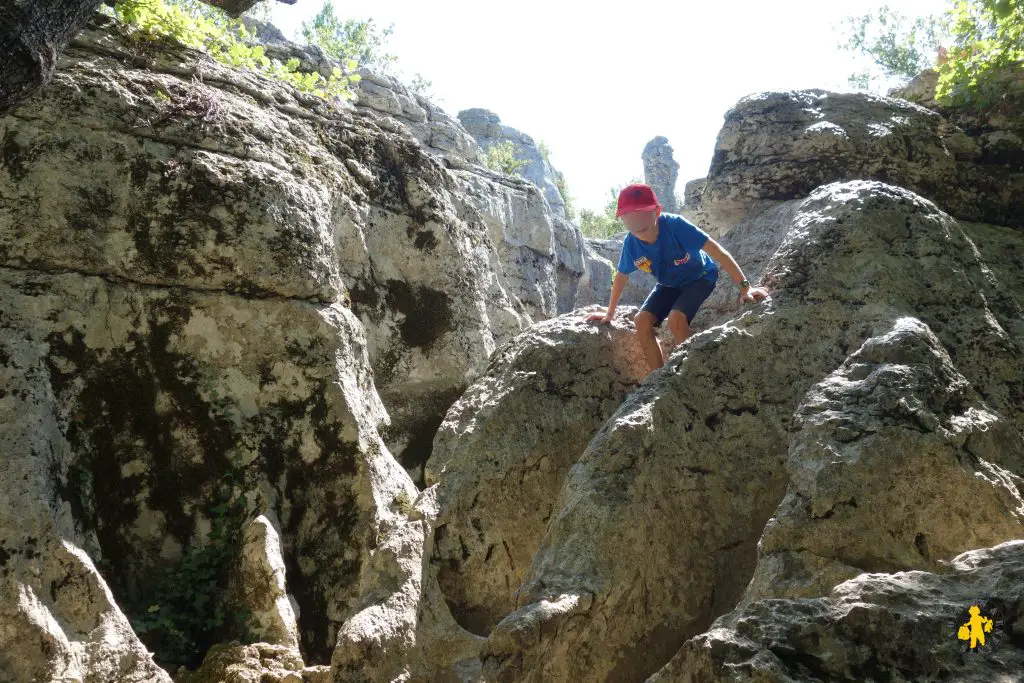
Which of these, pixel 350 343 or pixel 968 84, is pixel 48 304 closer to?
pixel 350 343

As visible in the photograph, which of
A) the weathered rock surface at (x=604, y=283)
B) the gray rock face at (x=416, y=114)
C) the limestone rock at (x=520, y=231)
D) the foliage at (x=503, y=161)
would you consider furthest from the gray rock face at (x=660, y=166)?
the limestone rock at (x=520, y=231)

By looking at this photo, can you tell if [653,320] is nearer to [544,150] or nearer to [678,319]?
[678,319]

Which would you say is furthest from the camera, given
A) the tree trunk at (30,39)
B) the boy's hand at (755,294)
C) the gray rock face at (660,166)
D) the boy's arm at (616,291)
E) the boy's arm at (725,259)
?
the gray rock face at (660,166)

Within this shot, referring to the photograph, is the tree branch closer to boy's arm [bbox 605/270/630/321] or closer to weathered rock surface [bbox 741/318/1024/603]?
weathered rock surface [bbox 741/318/1024/603]

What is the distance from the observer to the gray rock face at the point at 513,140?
3291cm

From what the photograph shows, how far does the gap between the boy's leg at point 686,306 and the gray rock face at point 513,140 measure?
2654 centimetres

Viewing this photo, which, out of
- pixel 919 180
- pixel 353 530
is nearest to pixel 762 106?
pixel 919 180

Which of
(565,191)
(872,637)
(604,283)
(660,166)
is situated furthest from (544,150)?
(872,637)

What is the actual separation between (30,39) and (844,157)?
6.00 m

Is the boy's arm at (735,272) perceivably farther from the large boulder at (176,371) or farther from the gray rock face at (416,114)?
the gray rock face at (416,114)

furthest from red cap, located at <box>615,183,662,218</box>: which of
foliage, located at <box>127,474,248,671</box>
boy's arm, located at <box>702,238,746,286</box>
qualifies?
foliage, located at <box>127,474,248,671</box>

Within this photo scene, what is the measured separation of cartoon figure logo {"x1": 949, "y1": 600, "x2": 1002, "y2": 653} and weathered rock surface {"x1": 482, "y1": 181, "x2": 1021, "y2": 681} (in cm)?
73

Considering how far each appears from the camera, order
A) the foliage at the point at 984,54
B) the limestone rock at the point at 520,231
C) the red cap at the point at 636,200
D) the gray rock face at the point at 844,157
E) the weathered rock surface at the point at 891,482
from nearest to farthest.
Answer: the weathered rock surface at the point at 891,482, the red cap at the point at 636,200, the gray rock face at the point at 844,157, the foliage at the point at 984,54, the limestone rock at the point at 520,231

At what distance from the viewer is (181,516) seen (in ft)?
17.9
